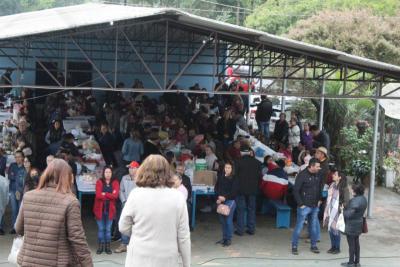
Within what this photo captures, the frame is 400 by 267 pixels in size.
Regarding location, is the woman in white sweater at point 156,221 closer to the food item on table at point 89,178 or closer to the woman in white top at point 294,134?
the food item on table at point 89,178

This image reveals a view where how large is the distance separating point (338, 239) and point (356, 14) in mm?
20450

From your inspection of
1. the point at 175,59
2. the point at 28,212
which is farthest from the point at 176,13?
the point at 175,59

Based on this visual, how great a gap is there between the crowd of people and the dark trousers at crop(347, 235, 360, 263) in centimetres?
2

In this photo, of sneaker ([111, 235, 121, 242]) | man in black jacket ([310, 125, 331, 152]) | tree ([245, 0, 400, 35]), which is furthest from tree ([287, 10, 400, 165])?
sneaker ([111, 235, 121, 242])

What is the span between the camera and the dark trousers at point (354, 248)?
927 cm

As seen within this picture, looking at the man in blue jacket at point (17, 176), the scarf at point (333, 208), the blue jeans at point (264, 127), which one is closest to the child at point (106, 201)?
the man in blue jacket at point (17, 176)

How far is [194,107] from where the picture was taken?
63.5 ft

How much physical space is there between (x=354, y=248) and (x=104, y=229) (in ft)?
12.2

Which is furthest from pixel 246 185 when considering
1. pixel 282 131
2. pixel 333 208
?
pixel 282 131

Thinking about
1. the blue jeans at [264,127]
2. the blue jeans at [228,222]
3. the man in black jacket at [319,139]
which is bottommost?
the blue jeans at [228,222]

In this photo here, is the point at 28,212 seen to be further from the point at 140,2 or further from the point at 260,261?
the point at 140,2

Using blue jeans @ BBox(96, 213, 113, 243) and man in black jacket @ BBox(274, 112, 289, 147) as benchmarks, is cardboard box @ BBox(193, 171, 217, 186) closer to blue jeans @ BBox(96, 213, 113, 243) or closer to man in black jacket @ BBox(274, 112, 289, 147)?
blue jeans @ BBox(96, 213, 113, 243)

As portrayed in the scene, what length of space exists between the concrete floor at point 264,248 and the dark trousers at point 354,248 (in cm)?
32

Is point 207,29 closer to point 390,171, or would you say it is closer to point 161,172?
point 161,172
